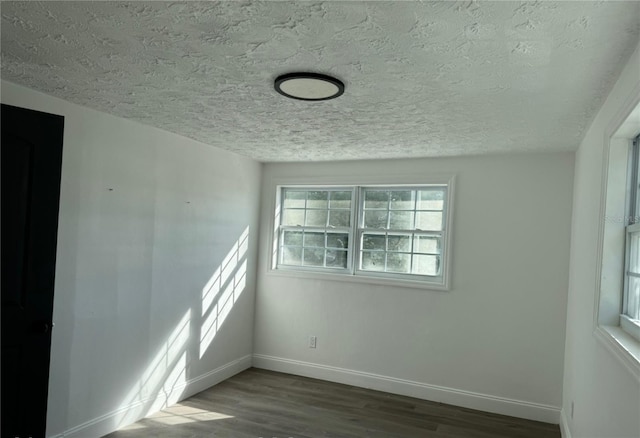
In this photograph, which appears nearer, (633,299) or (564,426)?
(633,299)

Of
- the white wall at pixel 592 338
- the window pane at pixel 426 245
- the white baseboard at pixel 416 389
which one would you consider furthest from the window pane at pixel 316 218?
the white wall at pixel 592 338

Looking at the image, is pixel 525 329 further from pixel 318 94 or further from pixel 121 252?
pixel 121 252

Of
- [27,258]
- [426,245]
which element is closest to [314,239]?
[426,245]

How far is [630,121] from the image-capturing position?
1797mm

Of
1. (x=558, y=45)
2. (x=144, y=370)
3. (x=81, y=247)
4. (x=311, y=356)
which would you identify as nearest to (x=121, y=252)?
(x=81, y=247)

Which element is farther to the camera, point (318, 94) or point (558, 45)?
point (318, 94)

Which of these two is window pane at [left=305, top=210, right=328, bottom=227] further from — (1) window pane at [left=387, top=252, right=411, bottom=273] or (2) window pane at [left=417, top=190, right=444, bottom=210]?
(2) window pane at [left=417, top=190, right=444, bottom=210]

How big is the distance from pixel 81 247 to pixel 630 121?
127 inches

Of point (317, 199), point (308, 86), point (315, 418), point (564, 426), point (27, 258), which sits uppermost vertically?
point (308, 86)

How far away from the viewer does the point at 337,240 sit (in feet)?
15.5

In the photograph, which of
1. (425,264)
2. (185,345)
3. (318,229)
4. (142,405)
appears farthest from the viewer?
(318,229)

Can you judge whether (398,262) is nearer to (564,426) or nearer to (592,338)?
(564,426)

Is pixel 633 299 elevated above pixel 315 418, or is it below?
above

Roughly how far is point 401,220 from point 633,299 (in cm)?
259
